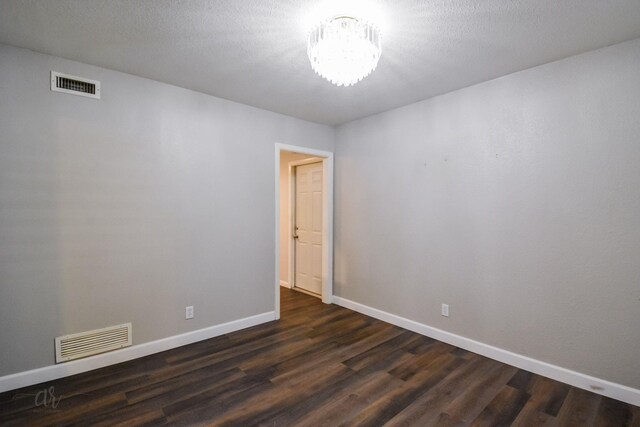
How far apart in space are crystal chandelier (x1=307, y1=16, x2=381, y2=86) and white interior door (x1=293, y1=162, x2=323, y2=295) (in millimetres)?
2627

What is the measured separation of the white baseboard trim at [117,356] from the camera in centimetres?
216

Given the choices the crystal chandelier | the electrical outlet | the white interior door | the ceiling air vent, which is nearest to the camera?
the crystal chandelier

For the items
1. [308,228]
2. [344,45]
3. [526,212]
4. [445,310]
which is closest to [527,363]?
[445,310]

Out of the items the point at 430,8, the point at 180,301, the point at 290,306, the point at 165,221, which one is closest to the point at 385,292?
the point at 290,306

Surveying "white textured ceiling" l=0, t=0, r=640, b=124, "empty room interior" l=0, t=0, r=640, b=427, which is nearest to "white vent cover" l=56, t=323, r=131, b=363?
"empty room interior" l=0, t=0, r=640, b=427

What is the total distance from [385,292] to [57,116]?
11.8 ft

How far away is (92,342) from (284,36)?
2.87 m

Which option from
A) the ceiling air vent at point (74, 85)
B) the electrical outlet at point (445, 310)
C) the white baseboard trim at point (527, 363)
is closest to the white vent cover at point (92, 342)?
the ceiling air vent at point (74, 85)

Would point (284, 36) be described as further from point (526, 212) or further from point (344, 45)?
point (526, 212)

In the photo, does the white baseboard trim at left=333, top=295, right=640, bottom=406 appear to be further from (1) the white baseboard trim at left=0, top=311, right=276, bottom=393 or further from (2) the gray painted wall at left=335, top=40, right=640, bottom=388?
(1) the white baseboard trim at left=0, top=311, right=276, bottom=393

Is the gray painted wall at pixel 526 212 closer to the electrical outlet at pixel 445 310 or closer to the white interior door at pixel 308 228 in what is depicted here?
the electrical outlet at pixel 445 310

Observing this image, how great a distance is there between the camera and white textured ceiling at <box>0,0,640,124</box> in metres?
1.72

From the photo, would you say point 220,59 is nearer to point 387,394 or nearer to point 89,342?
point 89,342

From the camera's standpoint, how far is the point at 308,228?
4.71 metres
